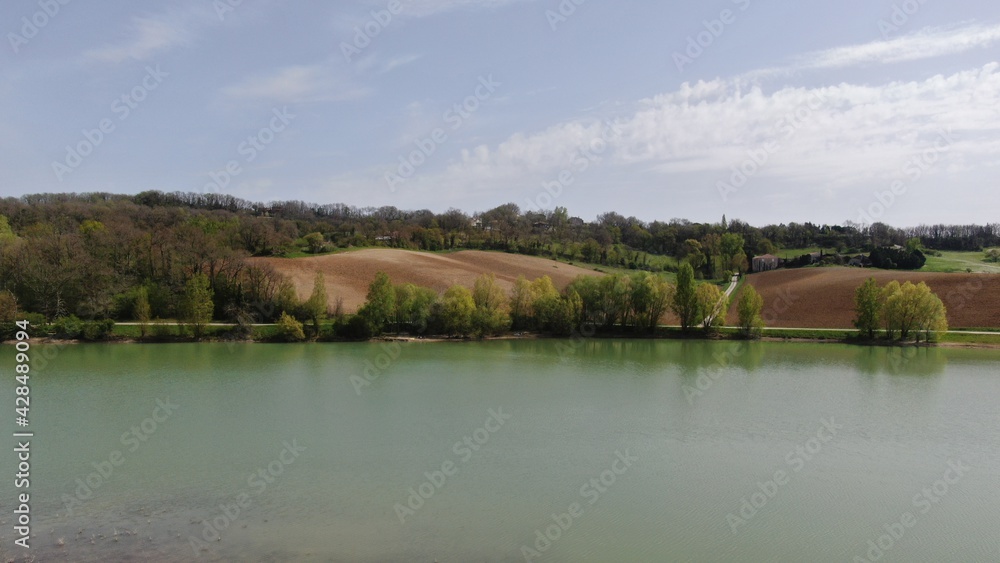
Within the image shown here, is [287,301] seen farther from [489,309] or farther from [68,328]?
[489,309]

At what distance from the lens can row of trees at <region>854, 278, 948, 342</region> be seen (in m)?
47.4

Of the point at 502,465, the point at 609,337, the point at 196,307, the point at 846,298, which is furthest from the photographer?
the point at 846,298

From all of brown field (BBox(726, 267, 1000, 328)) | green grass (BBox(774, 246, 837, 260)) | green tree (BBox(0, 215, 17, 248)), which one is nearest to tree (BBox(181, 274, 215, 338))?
green tree (BBox(0, 215, 17, 248))

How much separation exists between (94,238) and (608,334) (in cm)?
4365

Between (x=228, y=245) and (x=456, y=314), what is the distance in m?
26.3

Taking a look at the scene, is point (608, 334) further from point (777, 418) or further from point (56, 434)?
point (56, 434)

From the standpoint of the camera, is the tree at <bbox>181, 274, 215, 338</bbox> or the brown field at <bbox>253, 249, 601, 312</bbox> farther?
the brown field at <bbox>253, 249, 601, 312</bbox>

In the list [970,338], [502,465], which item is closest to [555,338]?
[502,465]

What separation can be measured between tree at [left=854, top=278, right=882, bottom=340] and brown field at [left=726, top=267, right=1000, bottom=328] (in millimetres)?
3239

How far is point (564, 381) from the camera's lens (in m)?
32.1

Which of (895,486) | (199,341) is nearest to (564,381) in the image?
(895,486)

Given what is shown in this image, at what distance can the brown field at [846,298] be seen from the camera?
52.3 m

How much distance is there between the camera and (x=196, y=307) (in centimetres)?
4406

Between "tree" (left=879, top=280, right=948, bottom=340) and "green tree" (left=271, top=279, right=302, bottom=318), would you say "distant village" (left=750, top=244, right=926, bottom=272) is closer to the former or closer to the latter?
"tree" (left=879, top=280, right=948, bottom=340)
